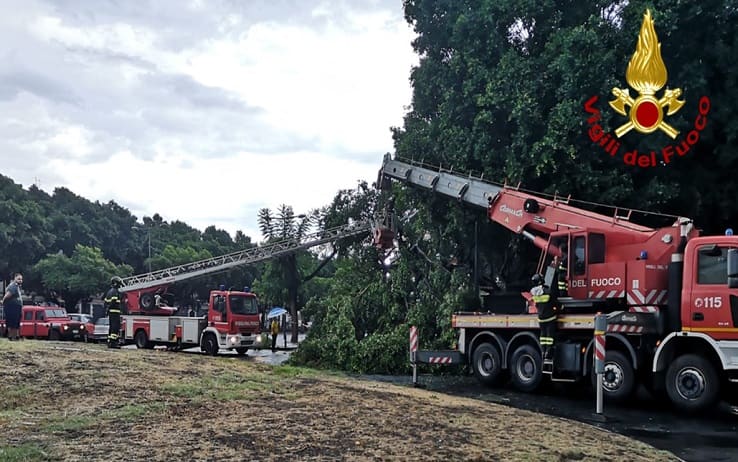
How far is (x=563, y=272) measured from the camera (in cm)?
1409

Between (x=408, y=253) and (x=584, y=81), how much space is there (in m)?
7.81

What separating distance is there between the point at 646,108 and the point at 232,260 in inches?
691

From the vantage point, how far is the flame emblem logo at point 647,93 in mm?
15422

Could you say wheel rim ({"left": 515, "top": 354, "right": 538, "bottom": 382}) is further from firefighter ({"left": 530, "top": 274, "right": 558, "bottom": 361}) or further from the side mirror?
the side mirror

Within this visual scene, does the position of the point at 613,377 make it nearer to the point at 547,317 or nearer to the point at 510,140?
the point at 547,317

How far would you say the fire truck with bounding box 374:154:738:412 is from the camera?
11.4 m

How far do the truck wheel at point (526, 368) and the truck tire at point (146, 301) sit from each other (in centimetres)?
1570

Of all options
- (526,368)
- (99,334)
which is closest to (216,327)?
(99,334)

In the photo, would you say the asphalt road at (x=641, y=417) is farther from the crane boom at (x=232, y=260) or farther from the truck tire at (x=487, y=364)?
the crane boom at (x=232, y=260)

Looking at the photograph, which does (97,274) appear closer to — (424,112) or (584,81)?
(424,112)

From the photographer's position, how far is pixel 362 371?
1839 centimetres

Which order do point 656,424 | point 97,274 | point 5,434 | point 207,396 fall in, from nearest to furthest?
point 5,434 < point 207,396 < point 656,424 < point 97,274

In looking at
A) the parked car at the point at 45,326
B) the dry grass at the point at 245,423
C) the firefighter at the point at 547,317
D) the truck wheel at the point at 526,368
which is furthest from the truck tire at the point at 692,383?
the parked car at the point at 45,326

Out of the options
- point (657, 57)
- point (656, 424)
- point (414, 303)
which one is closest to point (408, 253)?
point (414, 303)
